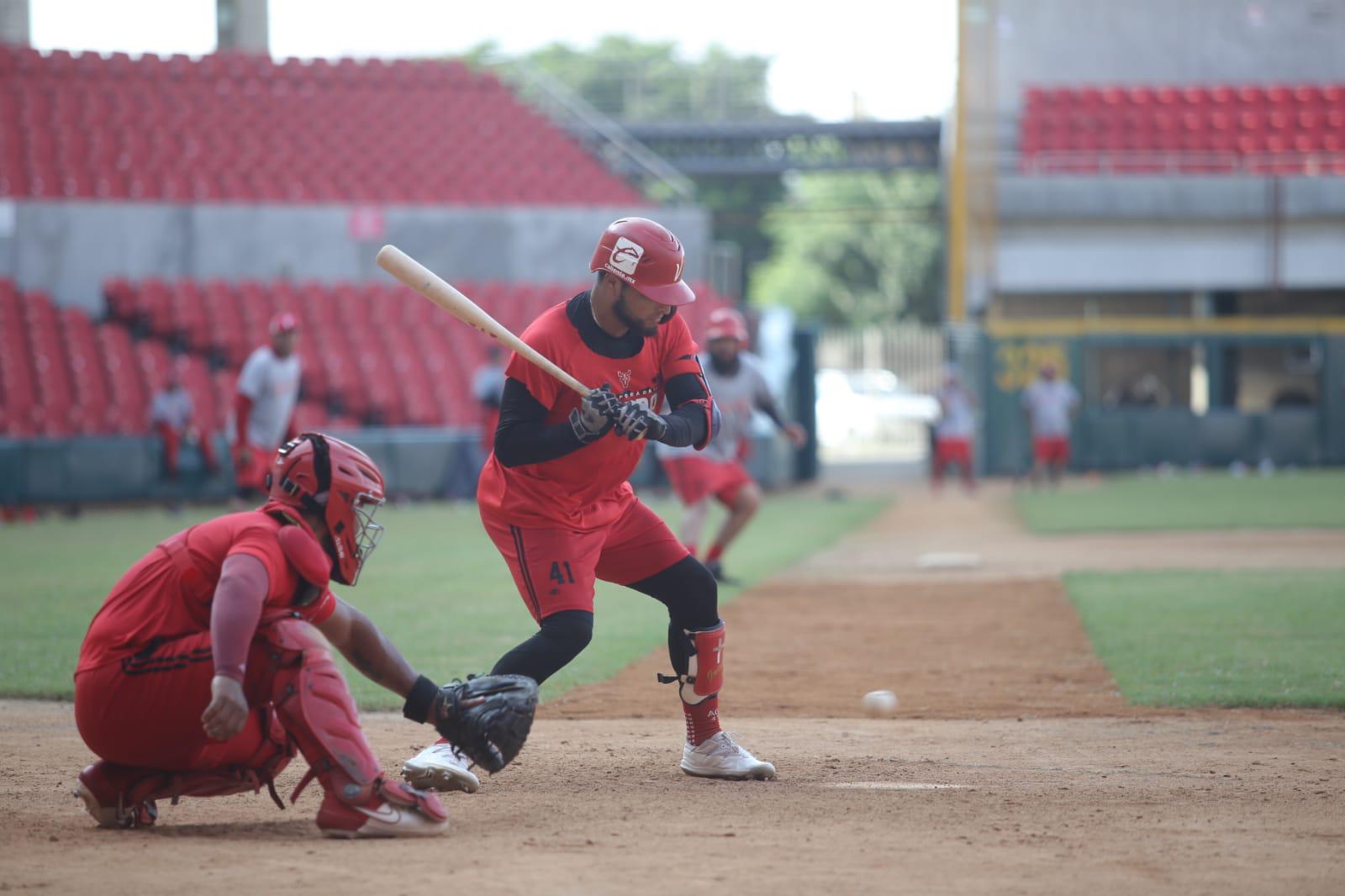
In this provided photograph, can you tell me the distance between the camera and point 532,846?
4.57m

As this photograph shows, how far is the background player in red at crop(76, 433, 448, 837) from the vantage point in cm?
452

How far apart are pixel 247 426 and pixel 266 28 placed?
83.0 feet

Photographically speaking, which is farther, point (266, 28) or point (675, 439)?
point (266, 28)

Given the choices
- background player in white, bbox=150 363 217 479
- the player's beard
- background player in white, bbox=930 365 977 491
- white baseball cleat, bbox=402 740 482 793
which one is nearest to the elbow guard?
the player's beard

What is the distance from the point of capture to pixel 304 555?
449cm

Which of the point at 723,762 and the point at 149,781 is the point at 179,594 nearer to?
the point at 149,781

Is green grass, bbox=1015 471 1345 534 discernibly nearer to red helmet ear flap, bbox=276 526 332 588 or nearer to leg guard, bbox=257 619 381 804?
leg guard, bbox=257 619 381 804

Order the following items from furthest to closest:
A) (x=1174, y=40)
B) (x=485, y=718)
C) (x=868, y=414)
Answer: (x=868, y=414) < (x=1174, y=40) < (x=485, y=718)

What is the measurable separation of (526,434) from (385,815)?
138 centimetres

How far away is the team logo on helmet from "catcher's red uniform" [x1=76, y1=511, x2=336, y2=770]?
4.97ft

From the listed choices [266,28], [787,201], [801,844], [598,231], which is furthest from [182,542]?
[787,201]

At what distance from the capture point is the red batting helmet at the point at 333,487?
461 cm

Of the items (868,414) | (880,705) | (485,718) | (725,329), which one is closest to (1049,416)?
(725,329)

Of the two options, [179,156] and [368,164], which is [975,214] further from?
[179,156]
